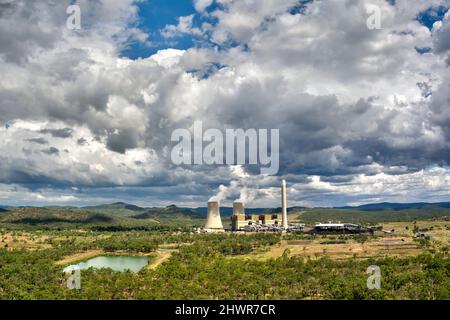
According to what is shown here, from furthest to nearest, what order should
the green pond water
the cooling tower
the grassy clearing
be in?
the cooling tower
the grassy clearing
the green pond water

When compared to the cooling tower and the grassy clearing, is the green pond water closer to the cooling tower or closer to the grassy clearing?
the grassy clearing

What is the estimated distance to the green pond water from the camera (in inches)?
4918

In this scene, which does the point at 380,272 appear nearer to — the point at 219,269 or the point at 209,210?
the point at 219,269

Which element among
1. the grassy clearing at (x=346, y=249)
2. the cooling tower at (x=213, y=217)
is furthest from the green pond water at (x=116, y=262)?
the cooling tower at (x=213, y=217)

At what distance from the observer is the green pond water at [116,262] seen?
124906 millimetres

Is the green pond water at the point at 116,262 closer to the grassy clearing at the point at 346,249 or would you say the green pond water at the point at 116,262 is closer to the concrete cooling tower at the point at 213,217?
the grassy clearing at the point at 346,249

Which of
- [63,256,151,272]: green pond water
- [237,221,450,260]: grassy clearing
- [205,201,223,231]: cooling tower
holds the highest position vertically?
[205,201,223,231]: cooling tower

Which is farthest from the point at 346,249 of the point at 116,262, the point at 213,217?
the point at 213,217

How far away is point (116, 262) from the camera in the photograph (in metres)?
137

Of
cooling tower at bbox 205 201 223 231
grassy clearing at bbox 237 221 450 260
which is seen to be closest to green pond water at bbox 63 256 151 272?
grassy clearing at bbox 237 221 450 260

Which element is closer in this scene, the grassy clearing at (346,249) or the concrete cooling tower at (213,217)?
the grassy clearing at (346,249)
